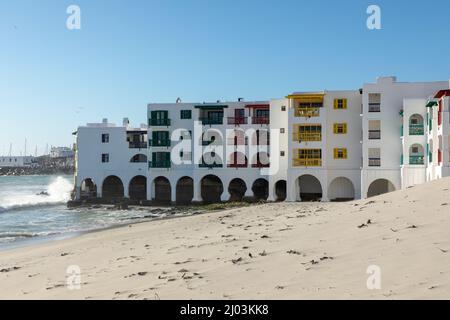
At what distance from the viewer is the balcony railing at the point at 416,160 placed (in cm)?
3922

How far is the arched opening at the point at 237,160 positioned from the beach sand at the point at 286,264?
3379 centimetres

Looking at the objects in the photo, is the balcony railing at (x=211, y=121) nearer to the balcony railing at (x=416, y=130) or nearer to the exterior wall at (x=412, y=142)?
the exterior wall at (x=412, y=142)

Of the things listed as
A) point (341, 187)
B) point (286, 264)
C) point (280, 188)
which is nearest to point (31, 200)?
point (280, 188)

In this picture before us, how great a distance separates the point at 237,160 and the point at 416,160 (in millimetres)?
18517

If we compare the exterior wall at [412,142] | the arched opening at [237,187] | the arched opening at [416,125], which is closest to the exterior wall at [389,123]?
the exterior wall at [412,142]

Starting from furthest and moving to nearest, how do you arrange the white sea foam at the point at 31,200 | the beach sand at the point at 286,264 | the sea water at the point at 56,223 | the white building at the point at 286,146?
the white sea foam at the point at 31,200
the white building at the point at 286,146
the sea water at the point at 56,223
the beach sand at the point at 286,264

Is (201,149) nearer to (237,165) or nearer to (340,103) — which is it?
(237,165)

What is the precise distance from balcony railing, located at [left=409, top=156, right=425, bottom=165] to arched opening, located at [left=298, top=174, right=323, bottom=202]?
10774mm

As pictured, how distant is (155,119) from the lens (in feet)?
177

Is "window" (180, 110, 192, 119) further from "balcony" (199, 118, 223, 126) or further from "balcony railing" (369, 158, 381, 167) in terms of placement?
"balcony railing" (369, 158, 381, 167)

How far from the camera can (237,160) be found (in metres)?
50.9

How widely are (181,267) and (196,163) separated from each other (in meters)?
40.7

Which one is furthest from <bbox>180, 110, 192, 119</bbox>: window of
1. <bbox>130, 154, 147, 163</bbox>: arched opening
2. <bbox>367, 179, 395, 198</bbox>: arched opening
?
<bbox>367, 179, 395, 198</bbox>: arched opening

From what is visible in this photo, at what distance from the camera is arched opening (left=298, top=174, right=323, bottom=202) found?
48344 millimetres
